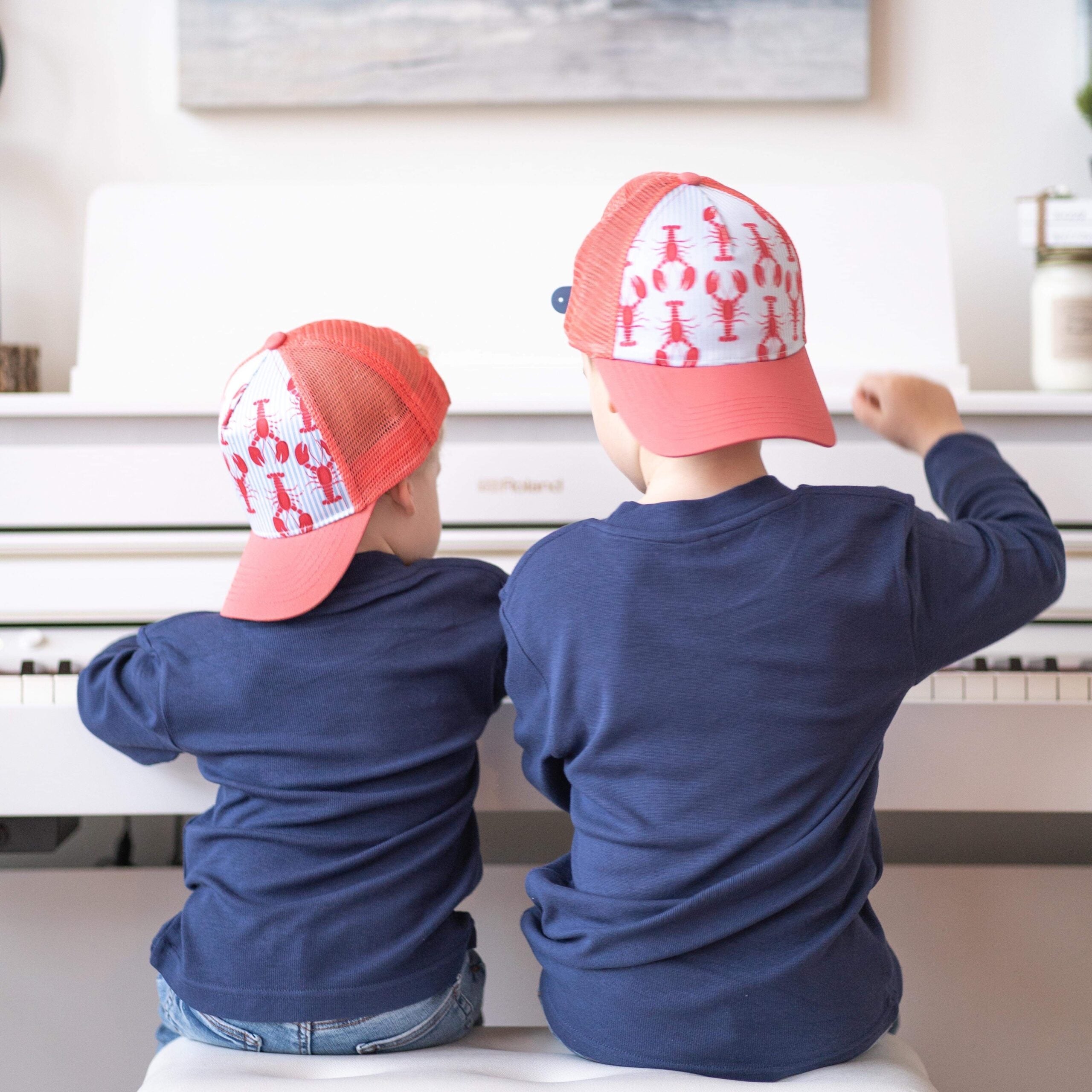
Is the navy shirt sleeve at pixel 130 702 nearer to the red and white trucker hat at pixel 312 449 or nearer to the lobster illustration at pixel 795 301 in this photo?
the red and white trucker hat at pixel 312 449

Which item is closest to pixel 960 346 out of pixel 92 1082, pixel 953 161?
pixel 953 161

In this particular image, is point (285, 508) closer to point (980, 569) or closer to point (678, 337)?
point (678, 337)

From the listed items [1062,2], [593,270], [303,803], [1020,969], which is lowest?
[1020,969]

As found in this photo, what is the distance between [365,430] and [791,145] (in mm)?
1207

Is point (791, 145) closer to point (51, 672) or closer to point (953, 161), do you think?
point (953, 161)

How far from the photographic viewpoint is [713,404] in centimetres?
78

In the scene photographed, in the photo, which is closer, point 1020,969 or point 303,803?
point 303,803

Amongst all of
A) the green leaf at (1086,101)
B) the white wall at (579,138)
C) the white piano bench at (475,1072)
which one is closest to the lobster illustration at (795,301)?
the white piano bench at (475,1072)

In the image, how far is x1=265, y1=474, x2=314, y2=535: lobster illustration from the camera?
0.86 meters

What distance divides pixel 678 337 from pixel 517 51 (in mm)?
1139

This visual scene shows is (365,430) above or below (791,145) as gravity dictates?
below

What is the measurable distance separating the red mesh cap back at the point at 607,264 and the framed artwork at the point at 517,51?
39.3 inches

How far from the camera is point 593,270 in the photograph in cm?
84

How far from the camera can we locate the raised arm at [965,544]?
Result: 2.55 ft
